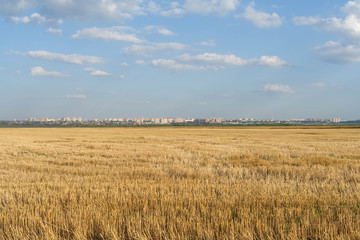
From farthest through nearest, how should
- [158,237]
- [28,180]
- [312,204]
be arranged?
[28,180]
[312,204]
[158,237]

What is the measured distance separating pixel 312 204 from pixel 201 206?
254cm

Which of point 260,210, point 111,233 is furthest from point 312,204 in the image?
point 111,233

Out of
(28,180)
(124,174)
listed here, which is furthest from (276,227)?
(28,180)

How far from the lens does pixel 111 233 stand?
179 inches

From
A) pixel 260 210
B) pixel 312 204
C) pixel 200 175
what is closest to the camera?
pixel 260 210

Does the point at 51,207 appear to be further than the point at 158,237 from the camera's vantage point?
Yes

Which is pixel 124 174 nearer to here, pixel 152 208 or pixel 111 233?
pixel 152 208

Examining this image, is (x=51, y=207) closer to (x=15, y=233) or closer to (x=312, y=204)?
(x=15, y=233)

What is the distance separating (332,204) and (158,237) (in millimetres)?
4151

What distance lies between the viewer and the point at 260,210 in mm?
5691

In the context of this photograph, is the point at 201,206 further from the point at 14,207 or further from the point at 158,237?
the point at 14,207

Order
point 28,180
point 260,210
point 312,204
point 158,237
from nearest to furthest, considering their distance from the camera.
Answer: point 158,237 < point 260,210 < point 312,204 < point 28,180

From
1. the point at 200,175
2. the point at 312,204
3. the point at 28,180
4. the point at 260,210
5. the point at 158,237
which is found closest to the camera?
the point at 158,237

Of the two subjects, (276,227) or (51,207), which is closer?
(276,227)
